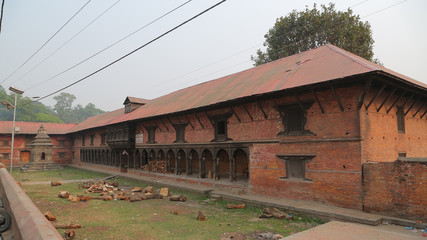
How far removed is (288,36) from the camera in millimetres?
31406

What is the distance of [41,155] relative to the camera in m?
36.4

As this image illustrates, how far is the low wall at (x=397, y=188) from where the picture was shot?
8.80 metres

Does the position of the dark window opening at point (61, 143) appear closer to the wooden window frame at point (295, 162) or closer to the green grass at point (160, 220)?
the green grass at point (160, 220)

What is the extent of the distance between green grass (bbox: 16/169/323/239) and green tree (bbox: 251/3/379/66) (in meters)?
22.7

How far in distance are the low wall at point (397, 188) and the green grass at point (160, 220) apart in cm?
222

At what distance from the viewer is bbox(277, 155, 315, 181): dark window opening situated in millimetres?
12098

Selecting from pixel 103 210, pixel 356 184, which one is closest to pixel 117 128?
pixel 103 210

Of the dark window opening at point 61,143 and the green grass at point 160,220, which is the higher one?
the dark window opening at point 61,143

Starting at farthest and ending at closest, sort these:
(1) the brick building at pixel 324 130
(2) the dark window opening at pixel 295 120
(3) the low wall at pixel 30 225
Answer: (2) the dark window opening at pixel 295 120 → (1) the brick building at pixel 324 130 → (3) the low wall at pixel 30 225

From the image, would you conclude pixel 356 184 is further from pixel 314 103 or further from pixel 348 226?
pixel 314 103

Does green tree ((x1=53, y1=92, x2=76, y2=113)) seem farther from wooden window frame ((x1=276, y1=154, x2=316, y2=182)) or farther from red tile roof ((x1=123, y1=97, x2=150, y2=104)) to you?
wooden window frame ((x1=276, y1=154, x2=316, y2=182))

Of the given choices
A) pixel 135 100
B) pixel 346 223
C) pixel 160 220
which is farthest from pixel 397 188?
pixel 135 100

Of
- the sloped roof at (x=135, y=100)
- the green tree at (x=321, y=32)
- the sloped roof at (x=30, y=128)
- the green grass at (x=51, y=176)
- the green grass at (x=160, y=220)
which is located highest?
the green tree at (x=321, y=32)

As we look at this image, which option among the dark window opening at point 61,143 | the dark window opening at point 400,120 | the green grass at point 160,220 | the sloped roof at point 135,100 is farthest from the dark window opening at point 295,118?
the dark window opening at point 61,143
